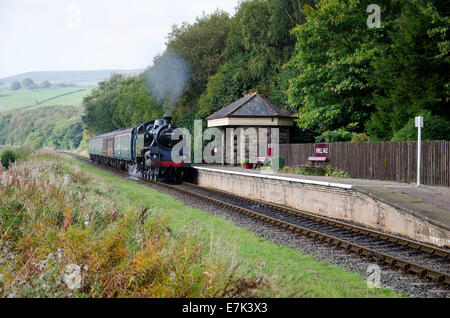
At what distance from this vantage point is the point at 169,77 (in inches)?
1404

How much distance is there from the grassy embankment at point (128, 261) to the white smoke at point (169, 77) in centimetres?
2631

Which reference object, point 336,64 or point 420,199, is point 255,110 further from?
point 420,199

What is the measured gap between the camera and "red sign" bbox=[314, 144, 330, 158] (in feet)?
61.1

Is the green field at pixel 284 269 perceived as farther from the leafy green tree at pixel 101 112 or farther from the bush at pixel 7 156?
the leafy green tree at pixel 101 112

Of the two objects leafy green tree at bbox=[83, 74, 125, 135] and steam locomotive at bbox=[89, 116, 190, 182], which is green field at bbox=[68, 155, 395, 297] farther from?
leafy green tree at bbox=[83, 74, 125, 135]

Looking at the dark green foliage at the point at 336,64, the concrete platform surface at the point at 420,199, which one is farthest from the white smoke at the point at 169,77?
the concrete platform surface at the point at 420,199

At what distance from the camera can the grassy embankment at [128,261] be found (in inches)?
160

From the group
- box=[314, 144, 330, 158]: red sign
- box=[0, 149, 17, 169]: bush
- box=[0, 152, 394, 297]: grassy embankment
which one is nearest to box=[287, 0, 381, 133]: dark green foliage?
box=[314, 144, 330, 158]: red sign

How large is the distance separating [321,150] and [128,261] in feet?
51.4

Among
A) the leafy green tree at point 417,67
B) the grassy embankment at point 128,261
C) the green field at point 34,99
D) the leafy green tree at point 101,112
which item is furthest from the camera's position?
the leafy green tree at point 101,112

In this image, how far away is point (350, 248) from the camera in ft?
26.1

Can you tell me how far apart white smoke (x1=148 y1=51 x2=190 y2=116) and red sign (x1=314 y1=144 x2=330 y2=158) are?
16.9m

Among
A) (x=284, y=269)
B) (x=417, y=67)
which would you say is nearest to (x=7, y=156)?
(x=284, y=269)
